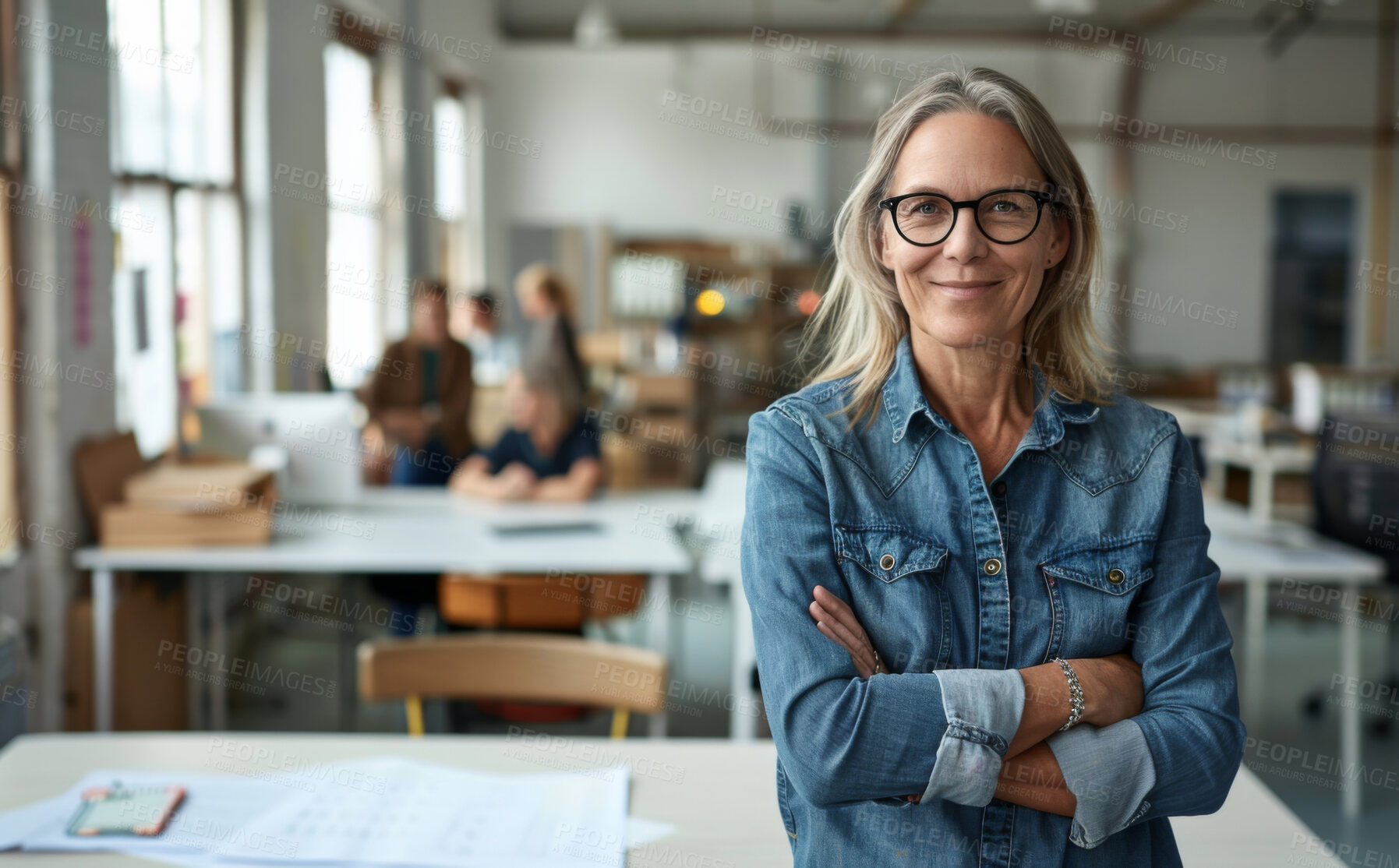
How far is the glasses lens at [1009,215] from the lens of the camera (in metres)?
1.33

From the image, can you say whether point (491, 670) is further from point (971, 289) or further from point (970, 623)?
point (971, 289)

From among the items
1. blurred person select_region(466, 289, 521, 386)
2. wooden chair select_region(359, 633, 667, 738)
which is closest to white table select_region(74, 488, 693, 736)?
wooden chair select_region(359, 633, 667, 738)

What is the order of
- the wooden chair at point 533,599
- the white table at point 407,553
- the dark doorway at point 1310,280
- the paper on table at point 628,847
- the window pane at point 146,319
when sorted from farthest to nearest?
1. the dark doorway at point 1310,280
2. the window pane at point 146,319
3. the white table at point 407,553
4. the wooden chair at point 533,599
5. the paper on table at point 628,847

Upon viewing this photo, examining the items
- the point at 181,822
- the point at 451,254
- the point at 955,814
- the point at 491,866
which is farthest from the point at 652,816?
the point at 451,254

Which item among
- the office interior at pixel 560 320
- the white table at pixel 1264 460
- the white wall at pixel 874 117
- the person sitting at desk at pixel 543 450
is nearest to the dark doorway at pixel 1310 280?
the office interior at pixel 560 320

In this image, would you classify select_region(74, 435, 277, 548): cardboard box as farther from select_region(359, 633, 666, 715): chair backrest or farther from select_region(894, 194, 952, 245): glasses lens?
select_region(894, 194, 952, 245): glasses lens

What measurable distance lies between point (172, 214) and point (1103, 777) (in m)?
4.89

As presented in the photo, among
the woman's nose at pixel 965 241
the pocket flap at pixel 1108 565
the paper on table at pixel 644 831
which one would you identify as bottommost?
the paper on table at pixel 644 831

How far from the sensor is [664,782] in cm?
181

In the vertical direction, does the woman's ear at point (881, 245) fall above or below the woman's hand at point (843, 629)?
above

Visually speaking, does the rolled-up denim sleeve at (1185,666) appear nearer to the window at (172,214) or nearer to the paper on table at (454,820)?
the paper on table at (454,820)

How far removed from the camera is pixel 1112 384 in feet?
4.97

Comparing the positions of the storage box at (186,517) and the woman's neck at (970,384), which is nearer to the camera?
the woman's neck at (970,384)

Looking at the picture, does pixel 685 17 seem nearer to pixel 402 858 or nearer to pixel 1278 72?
pixel 1278 72
